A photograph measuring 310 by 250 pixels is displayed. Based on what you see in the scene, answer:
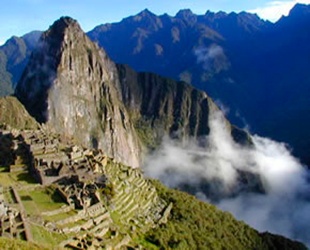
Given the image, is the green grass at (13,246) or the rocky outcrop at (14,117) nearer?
the green grass at (13,246)

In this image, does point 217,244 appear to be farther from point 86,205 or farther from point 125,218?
point 86,205

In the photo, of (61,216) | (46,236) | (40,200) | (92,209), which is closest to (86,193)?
(92,209)

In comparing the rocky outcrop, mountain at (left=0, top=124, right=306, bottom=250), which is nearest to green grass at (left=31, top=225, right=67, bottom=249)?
mountain at (left=0, top=124, right=306, bottom=250)

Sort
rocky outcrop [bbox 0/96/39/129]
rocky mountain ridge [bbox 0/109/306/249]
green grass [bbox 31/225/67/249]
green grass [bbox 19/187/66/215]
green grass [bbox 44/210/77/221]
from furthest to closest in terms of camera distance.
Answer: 1. rocky outcrop [bbox 0/96/39/129]
2. green grass [bbox 19/187/66/215]
3. green grass [bbox 44/210/77/221]
4. rocky mountain ridge [bbox 0/109/306/249]
5. green grass [bbox 31/225/67/249]

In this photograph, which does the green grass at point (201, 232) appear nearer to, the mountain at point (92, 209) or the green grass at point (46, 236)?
the mountain at point (92, 209)

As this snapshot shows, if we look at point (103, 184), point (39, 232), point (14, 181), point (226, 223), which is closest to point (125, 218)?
point (103, 184)

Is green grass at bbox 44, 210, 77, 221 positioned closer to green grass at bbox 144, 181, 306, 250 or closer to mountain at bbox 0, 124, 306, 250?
mountain at bbox 0, 124, 306, 250

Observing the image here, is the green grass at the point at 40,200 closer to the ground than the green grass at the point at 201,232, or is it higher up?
closer to the ground

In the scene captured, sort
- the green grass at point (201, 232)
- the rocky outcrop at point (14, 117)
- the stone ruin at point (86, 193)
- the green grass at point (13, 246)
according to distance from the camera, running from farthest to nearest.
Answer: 1. the rocky outcrop at point (14, 117)
2. the green grass at point (201, 232)
3. the stone ruin at point (86, 193)
4. the green grass at point (13, 246)

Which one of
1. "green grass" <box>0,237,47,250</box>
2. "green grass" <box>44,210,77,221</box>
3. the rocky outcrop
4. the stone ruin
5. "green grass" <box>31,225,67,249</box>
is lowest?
"green grass" <box>0,237,47,250</box>

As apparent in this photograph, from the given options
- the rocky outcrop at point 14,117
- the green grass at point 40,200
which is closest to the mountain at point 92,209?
the green grass at point 40,200

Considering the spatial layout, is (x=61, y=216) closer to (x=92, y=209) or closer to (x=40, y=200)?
(x=40, y=200)
